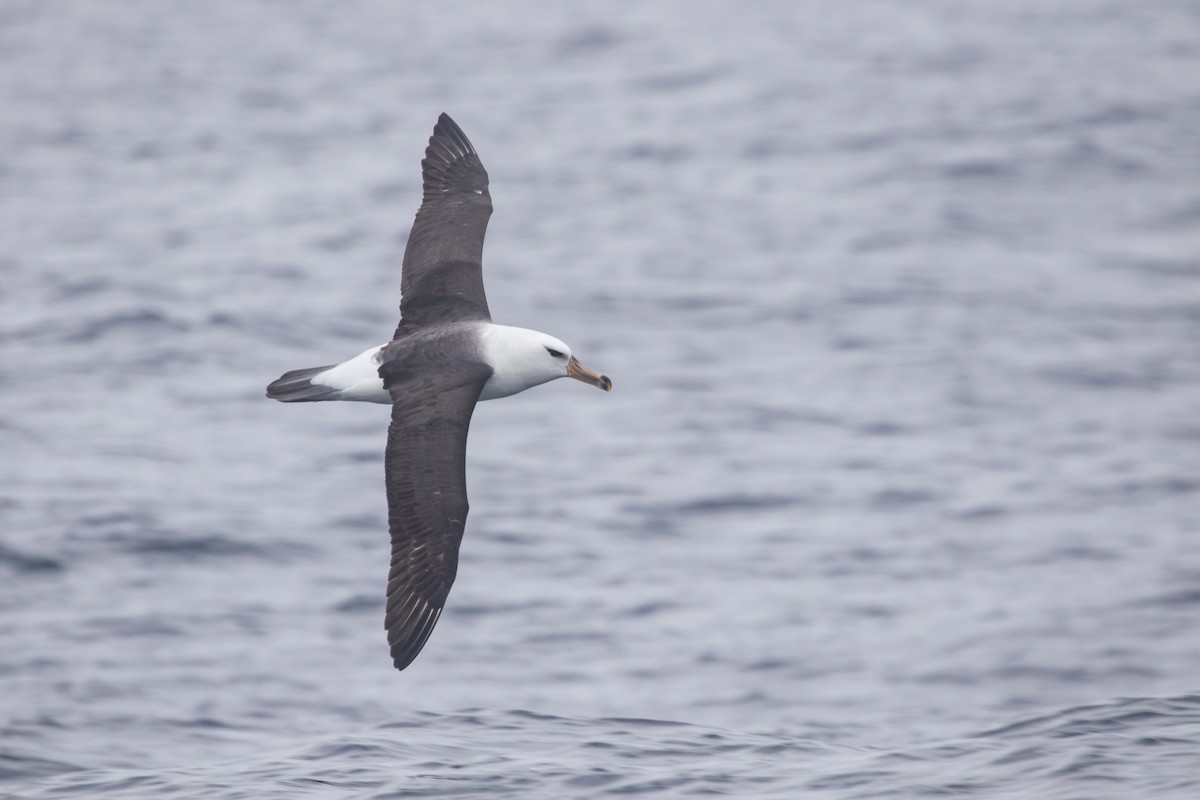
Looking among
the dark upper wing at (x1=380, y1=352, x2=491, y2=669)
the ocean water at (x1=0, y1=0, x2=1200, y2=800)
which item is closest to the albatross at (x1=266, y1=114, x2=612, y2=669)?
the dark upper wing at (x1=380, y1=352, x2=491, y2=669)

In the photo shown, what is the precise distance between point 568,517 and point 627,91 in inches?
753

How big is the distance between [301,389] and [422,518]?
1.51 meters

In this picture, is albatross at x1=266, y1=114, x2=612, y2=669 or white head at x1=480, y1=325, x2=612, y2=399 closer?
albatross at x1=266, y1=114, x2=612, y2=669

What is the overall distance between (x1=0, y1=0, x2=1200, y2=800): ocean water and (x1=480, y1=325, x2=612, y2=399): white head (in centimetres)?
254

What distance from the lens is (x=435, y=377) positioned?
10523mm

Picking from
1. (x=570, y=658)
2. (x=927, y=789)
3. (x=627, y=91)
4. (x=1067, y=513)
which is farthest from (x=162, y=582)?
(x=627, y=91)

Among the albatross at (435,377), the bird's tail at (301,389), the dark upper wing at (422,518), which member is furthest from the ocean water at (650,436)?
the bird's tail at (301,389)

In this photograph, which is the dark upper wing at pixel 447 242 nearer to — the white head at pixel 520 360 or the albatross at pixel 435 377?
the albatross at pixel 435 377

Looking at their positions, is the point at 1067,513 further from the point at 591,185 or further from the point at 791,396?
the point at 591,185

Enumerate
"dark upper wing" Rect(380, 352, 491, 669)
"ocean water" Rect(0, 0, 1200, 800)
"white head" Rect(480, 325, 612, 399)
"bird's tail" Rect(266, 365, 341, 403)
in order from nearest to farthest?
"dark upper wing" Rect(380, 352, 491, 669) → "white head" Rect(480, 325, 612, 399) → "bird's tail" Rect(266, 365, 341, 403) → "ocean water" Rect(0, 0, 1200, 800)

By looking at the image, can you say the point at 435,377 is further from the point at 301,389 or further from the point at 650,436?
the point at 650,436

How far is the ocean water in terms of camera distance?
13.0 meters

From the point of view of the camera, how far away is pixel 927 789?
35.4ft

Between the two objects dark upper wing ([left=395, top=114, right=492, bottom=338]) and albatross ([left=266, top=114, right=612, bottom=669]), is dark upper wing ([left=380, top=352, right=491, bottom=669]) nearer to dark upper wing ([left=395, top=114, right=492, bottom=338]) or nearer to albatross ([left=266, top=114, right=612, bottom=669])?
albatross ([left=266, top=114, right=612, bottom=669])
